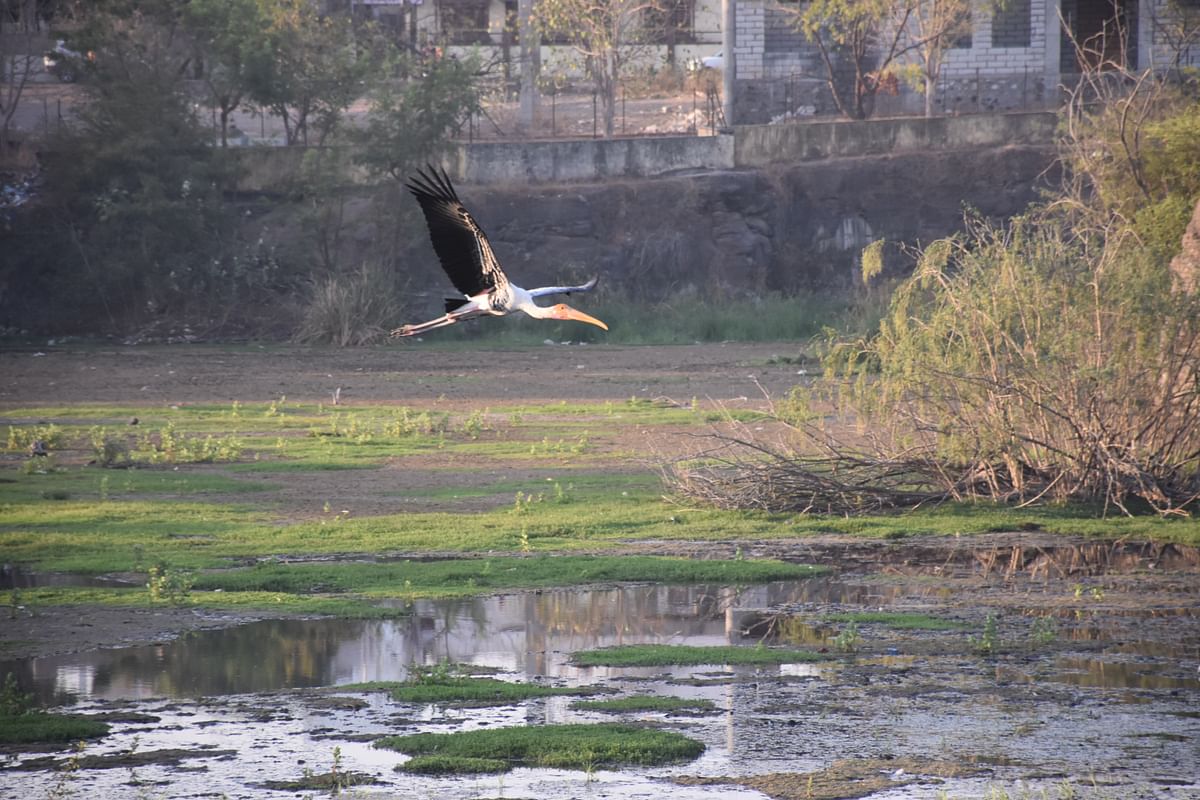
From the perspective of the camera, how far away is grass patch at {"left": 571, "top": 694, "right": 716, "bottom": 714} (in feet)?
26.9

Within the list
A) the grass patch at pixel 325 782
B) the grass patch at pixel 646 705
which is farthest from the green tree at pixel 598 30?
the grass patch at pixel 325 782

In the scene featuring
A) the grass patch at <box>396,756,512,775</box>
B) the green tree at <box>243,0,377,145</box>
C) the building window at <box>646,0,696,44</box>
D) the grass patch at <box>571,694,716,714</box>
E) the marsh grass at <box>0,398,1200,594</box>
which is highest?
the building window at <box>646,0,696,44</box>

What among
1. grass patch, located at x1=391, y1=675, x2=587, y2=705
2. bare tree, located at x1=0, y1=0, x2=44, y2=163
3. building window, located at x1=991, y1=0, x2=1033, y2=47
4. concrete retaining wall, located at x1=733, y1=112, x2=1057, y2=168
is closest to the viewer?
grass patch, located at x1=391, y1=675, x2=587, y2=705

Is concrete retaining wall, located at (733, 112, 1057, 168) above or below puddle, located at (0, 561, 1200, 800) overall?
above

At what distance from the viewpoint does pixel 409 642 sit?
9781 millimetres

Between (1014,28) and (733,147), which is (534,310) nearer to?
(733,147)

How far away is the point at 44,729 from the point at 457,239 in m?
4.91

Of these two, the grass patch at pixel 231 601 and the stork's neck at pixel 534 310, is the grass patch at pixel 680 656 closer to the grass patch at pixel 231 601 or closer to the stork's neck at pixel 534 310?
the grass patch at pixel 231 601

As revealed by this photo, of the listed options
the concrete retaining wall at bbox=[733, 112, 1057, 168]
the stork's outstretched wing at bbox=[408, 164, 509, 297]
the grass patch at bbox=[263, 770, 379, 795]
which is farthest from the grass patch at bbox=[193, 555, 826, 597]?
the concrete retaining wall at bbox=[733, 112, 1057, 168]

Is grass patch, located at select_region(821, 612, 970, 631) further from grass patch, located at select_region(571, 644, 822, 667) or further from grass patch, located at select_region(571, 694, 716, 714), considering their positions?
grass patch, located at select_region(571, 694, 716, 714)

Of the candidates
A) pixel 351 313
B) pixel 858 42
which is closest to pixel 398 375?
pixel 351 313

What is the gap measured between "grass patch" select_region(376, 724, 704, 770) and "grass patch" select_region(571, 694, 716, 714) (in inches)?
15.8

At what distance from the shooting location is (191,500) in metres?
14.9

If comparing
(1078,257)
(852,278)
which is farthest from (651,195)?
(1078,257)
